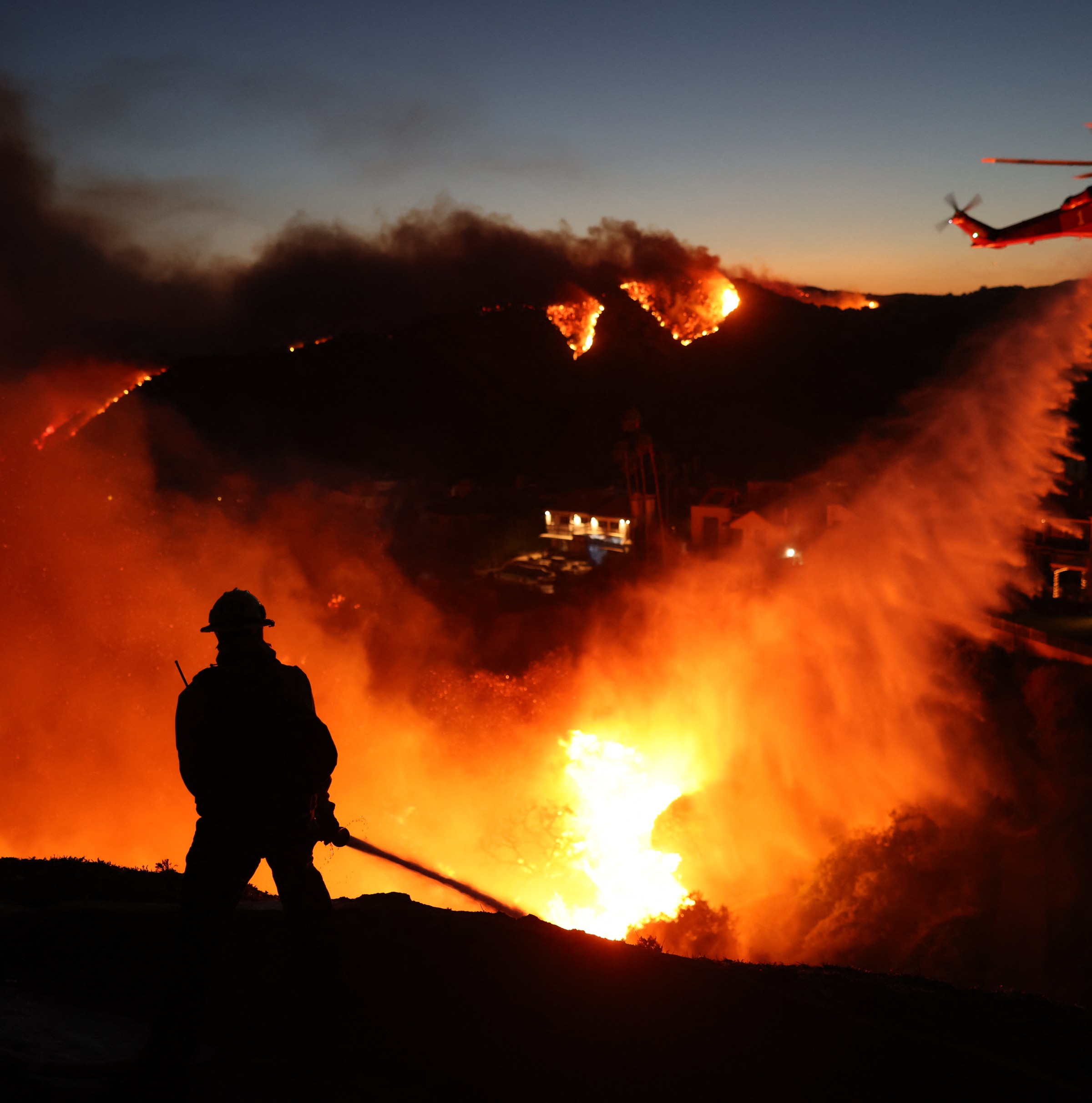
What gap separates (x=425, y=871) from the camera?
719 centimetres

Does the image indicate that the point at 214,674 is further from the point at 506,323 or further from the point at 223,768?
the point at 506,323

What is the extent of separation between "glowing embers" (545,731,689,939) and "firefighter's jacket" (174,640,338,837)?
1672 centimetres

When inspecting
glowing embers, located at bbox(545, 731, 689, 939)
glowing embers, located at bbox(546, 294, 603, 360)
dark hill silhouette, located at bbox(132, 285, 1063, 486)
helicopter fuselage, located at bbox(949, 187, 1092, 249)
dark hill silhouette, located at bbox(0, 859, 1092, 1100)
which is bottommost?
glowing embers, located at bbox(545, 731, 689, 939)

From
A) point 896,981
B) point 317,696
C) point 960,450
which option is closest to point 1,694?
point 317,696

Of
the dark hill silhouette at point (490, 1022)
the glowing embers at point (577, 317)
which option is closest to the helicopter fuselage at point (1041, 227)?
the dark hill silhouette at point (490, 1022)

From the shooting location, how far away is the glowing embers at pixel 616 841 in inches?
821

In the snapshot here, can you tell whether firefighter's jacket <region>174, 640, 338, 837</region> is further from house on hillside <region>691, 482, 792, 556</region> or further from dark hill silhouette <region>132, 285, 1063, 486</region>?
dark hill silhouette <region>132, 285, 1063, 486</region>

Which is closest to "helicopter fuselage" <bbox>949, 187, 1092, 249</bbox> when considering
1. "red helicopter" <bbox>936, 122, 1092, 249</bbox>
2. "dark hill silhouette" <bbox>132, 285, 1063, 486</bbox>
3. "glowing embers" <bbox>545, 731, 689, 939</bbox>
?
"red helicopter" <bbox>936, 122, 1092, 249</bbox>

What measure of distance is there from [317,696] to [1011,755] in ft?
64.9

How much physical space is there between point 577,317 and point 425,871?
1911 cm

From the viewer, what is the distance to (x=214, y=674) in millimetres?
4066

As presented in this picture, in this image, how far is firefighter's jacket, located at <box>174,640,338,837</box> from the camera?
397 centimetres

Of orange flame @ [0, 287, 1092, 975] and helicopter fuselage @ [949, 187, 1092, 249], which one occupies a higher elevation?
helicopter fuselage @ [949, 187, 1092, 249]

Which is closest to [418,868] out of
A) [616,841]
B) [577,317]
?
[616,841]
